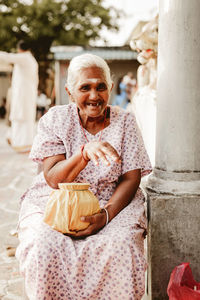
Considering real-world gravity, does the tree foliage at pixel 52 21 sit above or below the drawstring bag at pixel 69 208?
above

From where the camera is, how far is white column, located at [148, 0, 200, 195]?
2367 mm

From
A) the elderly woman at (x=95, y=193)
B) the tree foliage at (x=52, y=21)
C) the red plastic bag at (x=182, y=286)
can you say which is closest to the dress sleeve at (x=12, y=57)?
the elderly woman at (x=95, y=193)

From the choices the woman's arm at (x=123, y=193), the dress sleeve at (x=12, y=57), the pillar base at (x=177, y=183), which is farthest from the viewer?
the dress sleeve at (x=12, y=57)

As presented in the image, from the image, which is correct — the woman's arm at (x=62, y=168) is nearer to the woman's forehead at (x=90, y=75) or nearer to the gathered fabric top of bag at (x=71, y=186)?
the gathered fabric top of bag at (x=71, y=186)

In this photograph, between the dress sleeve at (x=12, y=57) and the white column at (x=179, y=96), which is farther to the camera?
the dress sleeve at (x=12, y=57)

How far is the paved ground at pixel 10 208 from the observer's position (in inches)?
111

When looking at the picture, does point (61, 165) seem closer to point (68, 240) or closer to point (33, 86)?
point (68, 240)

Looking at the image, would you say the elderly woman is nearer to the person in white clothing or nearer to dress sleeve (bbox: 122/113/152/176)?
dress sleeve (bbox: 122/113/152/176)

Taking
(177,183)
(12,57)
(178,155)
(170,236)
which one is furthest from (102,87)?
(12,57)

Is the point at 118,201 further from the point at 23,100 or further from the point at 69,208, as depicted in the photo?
the point at 23,100

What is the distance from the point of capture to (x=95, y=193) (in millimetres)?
2451

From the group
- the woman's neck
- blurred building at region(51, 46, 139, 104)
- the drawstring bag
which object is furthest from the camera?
blurred building at region(51, 46, 139, 104)

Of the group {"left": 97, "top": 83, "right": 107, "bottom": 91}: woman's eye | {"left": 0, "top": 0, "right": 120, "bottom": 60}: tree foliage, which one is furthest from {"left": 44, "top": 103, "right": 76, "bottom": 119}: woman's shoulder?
{"left": 0, "top": 0, "right": 120, "bottom": 60}: tree foliage

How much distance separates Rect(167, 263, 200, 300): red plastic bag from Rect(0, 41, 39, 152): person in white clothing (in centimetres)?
706
